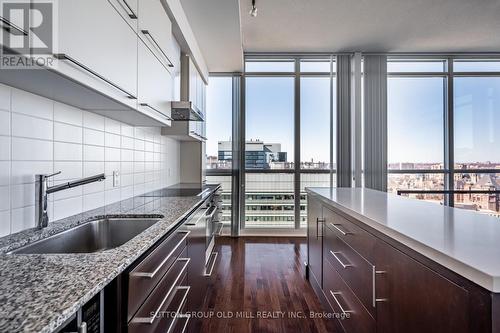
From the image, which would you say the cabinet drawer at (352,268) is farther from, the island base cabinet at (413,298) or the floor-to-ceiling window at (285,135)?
the floor-to-ceiling window at (285,135)

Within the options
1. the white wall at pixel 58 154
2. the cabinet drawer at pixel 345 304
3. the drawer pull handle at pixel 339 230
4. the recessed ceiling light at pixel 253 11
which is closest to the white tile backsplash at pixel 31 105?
the white wall at pixel 58 154

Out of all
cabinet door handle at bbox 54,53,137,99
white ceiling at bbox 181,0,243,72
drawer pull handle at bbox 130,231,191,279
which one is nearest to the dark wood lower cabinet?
drawer pull handle at bbox 130,231,191,279

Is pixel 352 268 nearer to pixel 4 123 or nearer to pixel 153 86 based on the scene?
pixel 153 86

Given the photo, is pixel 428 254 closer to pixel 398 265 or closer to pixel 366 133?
pixel 398 265

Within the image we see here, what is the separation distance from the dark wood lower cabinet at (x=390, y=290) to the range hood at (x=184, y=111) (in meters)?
1.50

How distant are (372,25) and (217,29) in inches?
86.0

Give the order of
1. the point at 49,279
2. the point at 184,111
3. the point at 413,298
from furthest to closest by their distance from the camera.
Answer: the point at 184,111
the point at 413,298
the point at 49,279

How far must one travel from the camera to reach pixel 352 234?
1.51 metres

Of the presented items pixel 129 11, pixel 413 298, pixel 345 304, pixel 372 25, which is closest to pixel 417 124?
pixel 372 25

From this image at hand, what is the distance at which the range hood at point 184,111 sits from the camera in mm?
2232

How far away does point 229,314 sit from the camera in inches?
81.5

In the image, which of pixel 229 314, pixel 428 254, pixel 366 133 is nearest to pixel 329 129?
pixel 366 133

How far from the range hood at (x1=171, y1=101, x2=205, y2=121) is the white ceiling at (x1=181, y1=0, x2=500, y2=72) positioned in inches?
40.5

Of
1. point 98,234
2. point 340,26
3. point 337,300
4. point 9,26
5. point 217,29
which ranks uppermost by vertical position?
point 340,26
